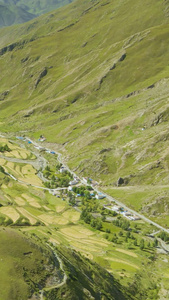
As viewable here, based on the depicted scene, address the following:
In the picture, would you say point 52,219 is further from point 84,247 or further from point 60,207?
point 84,247

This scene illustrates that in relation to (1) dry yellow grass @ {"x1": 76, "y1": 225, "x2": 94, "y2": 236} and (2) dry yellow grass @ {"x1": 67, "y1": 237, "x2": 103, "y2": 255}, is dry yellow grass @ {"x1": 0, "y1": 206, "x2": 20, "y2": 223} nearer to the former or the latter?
(2) dry yellow grass @ {"x1": 67, "y1": 237, "x2": 103, "y2": 255}

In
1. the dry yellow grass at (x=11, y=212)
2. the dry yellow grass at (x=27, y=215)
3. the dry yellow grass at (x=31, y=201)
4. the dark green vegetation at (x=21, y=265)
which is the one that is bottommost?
the dry yellow grass at (x=31, y=201)

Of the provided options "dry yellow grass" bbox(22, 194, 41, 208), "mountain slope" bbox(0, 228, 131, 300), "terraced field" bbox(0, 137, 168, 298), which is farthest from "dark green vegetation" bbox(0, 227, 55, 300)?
"dry yellow grass" bbox(22, 194, 41, 208)

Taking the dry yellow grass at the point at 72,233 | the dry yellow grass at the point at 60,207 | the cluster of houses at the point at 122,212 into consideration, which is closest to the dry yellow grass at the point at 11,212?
the dry yellow grass at the point at 72,233

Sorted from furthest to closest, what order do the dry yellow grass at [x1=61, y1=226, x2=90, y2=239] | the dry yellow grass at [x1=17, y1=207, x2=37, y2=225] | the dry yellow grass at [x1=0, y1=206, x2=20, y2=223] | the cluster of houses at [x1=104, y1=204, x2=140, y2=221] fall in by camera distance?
1. the cluster of houses at [x1=104, y1=204, x2=140, y2=221]
2. the dry yellow grass at [x1=61, y1=226, x2=90, y2=239]
3. the dry yellow grass at [x1=17, y1=207, x2=37, y2=225]
4. the dry yellow grass at [x1=0, y1=206, x2=20, y2=223]

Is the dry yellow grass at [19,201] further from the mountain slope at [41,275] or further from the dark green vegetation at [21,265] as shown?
the dark green vegetation at [21,265]

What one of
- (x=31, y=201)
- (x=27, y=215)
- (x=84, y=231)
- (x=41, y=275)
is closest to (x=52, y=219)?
(x=84, y=231)

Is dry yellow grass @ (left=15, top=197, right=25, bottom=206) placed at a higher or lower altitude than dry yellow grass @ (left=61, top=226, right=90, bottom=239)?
higher

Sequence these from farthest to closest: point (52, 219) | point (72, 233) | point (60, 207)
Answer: point (60, 207), point (52, 219), point (72, 233)
